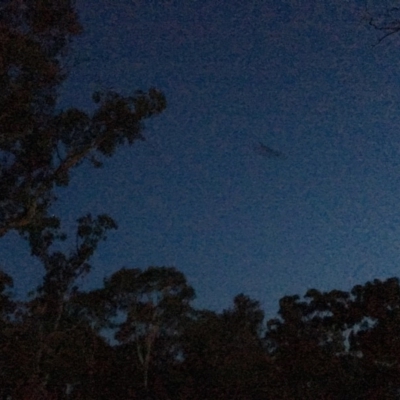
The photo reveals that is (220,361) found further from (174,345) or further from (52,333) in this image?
(52,333)

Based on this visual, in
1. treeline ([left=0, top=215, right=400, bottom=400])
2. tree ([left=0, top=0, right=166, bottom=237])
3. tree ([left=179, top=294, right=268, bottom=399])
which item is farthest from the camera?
tree ([left=179, top=294, right=268, bottom=399])

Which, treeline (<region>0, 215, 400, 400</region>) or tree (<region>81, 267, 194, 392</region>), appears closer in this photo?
treeline (<region>0, 215, 400, 400</region>)

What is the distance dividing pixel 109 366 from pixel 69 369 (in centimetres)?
973

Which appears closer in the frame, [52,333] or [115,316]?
[52,333]

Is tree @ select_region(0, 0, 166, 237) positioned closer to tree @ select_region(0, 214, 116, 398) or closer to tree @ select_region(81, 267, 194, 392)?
tree @ select_region(0, 214, 116, 398)

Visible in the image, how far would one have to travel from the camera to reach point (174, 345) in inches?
1363

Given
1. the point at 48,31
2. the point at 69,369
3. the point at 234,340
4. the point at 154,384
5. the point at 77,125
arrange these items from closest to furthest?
the point at 48,31
the point at 77,125
the point at 69,369
the point at 154,384
the point at 234,340

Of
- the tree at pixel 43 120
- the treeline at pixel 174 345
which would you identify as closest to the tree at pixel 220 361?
the treeline at pixel 174 345

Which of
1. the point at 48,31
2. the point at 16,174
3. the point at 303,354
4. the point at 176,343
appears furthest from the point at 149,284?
the point at 48,31

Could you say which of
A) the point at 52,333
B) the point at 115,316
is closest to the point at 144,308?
the point at 115,316

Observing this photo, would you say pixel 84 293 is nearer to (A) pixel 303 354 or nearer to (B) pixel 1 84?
(A) pixel 303 354

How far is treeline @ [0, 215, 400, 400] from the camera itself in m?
20.5

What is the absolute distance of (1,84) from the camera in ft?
44.4

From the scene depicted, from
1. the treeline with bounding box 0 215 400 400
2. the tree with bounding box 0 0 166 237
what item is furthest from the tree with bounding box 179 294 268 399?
the tree with bounding box 0 0 166 237
